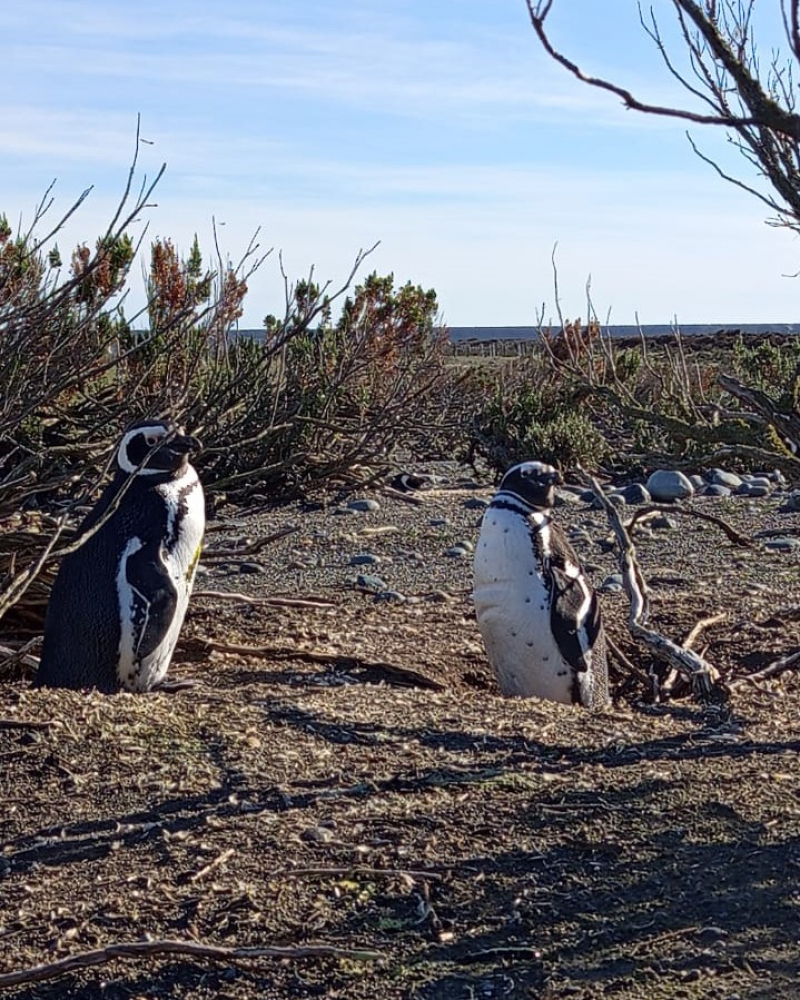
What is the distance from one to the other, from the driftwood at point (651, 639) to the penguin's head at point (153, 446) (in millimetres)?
1404

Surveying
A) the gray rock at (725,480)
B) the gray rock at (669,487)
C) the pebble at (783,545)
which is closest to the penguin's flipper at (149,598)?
the pebble at (783,545)

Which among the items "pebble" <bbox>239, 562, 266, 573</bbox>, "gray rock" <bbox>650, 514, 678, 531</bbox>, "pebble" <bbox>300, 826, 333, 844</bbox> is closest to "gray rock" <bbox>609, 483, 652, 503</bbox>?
"gray rock" <bbox>650, 514, 678, 531</bbox>

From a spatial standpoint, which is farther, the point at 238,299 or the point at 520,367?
the point at 520,367

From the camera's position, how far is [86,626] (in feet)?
14.8

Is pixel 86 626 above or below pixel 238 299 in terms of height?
below

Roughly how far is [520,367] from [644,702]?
9.87 m

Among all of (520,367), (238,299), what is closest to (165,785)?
(238,299)

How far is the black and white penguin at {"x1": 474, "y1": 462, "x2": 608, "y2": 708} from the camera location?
5059mm

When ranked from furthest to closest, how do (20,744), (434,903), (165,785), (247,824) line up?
1. (20,744)
2. (165,785)
3. (247,824)
4. (434,903)

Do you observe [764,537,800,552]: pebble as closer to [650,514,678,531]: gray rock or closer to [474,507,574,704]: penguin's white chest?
[650,514,678,531]: gray rock

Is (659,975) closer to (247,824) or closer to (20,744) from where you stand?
(247,824)

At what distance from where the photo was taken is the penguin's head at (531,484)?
528 cm

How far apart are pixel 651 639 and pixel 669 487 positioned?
17.9 ft

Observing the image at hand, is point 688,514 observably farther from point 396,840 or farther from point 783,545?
point 396,840
